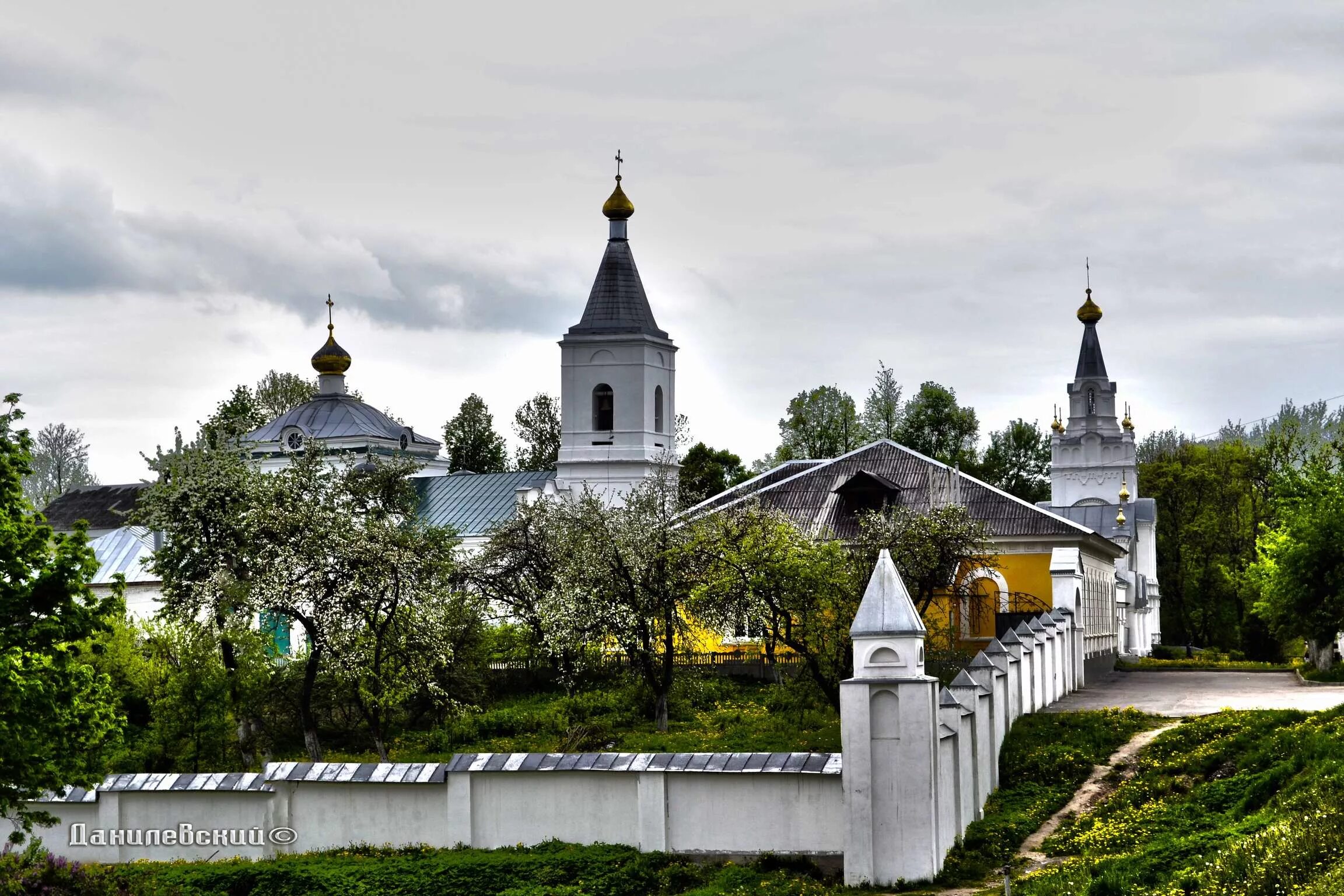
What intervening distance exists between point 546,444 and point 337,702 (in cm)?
4960

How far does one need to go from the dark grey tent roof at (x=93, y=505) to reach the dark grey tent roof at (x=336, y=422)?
9078 millimetres

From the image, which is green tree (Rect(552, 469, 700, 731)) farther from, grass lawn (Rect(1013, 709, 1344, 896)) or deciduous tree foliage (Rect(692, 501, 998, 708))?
grass lawn (Rect(1013, 709, 1344, 896))

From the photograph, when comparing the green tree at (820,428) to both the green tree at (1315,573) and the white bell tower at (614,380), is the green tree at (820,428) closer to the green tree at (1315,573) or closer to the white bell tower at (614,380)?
the white bell tower at (614,380)

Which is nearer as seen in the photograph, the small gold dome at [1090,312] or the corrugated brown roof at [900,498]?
the corrugated brown roof at [900,498]

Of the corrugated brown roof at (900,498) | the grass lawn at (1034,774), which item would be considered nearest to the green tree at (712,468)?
the corrugated brown roof at (900,498)

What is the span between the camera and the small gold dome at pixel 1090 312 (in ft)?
233

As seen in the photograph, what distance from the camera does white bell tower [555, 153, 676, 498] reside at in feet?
169

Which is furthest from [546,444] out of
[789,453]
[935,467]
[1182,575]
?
[935,467]

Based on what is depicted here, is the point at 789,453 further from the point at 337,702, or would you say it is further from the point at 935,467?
the point at 337,702

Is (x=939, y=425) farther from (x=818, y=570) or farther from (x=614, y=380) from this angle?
(x=818, y=570)

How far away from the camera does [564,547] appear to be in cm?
3278

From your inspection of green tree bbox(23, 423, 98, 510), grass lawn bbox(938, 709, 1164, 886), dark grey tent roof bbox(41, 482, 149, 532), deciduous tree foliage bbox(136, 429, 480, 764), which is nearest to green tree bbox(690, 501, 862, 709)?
grass lawn bbox(938, 709, 1164, 886)

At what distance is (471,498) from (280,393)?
27002mm

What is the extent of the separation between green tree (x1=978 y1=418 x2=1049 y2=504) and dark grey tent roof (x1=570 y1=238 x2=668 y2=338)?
1209 inches
